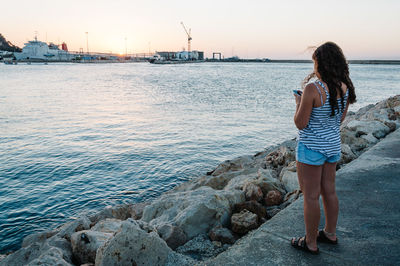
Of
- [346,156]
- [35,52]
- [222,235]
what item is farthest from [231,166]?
[35,52]

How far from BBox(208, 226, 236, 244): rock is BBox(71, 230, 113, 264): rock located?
4.54 feet

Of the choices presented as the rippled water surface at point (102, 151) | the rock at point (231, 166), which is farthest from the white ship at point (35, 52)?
the rock at point (231, 166)

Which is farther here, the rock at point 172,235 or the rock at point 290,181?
the rock at point 290,181

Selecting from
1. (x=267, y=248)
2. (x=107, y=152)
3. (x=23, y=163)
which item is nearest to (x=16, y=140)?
(x=23, y=163)

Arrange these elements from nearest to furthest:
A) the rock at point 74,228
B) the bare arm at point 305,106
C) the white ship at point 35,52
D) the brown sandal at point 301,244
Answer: the bare arm at point 305,106
the brown sandal at point 301,244
the rock at point 74,228
the white ship at point 35,52

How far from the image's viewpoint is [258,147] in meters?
12.4

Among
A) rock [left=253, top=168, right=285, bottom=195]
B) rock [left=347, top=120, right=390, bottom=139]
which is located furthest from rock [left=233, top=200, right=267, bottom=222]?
rock [left=347, top=120, right=390, bottom=139]

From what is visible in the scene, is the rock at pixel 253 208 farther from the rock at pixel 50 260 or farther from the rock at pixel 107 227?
the rock at pixel 50 260

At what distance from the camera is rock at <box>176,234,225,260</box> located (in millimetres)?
3419

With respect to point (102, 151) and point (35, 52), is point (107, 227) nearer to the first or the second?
point (102, 151)

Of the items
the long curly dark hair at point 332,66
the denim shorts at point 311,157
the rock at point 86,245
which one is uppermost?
the long curly dark hair at point 332,66

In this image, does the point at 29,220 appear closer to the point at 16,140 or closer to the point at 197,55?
the point at 16,140

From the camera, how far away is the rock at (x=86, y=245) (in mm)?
3869

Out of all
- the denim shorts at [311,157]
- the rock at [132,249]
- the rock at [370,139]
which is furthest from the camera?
the rock at [370,139]
